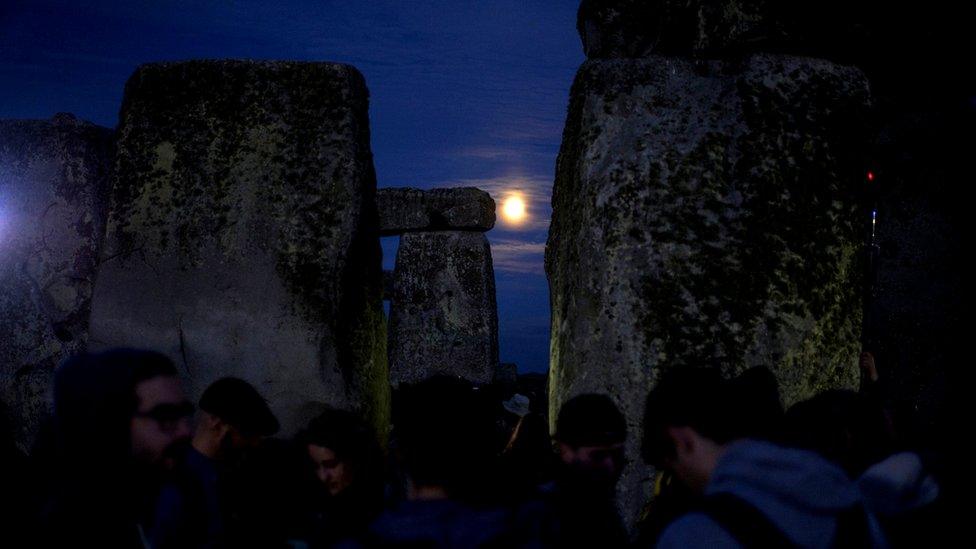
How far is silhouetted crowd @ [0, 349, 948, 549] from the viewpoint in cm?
112

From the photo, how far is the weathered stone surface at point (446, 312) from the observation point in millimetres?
8820

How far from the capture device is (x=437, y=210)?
28.8ft

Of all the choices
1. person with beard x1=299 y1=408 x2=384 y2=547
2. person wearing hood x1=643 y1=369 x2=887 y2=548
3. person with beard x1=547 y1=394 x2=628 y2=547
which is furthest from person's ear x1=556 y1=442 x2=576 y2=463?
person wearing hood x1=643 y1=369 x2=887 y2=548

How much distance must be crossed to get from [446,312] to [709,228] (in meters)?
6.66

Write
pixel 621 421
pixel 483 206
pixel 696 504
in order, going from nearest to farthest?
pixel 696 504, pixel 621 421, pixel 483 206

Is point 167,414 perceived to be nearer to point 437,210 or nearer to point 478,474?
point 478,474

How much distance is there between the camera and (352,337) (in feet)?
8.97

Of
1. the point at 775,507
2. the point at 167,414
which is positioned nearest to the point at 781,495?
the point at 775,507

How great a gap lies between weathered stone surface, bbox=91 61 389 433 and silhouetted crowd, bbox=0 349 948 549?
501 mm

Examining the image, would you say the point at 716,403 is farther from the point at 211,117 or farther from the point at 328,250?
the point at 211,117

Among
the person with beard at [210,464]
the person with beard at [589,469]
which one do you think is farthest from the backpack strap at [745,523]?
the person with beard at [210,464]

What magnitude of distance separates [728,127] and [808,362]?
0.76 m

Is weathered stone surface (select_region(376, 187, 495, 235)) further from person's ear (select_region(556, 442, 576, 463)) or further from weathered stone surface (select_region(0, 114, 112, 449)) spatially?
person's ear (select_region(556, 442, 576, 463))

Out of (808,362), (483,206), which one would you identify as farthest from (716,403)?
(483,206)
